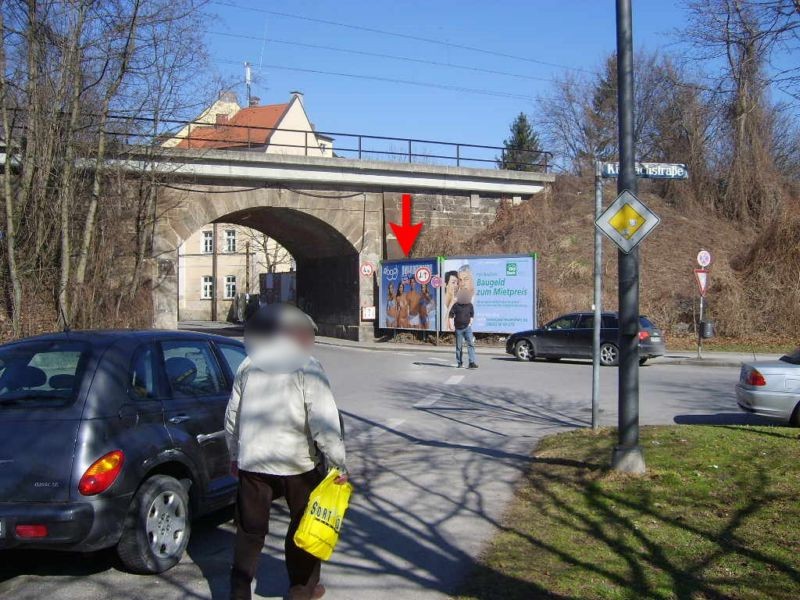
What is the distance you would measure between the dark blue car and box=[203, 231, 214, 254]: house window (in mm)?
60449

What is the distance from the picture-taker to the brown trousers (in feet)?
14.1

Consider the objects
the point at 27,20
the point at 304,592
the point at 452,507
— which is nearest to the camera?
the point at 304,592

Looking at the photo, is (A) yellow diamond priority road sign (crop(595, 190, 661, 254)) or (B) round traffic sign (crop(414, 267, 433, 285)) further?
(B) round traffic sign (crop(414, 267, 433, 285))

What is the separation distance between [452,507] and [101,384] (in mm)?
3122

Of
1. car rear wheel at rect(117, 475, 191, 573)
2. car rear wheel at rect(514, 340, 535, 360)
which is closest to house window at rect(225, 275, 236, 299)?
car rear wheel at rect(514, 340, 535, 360)

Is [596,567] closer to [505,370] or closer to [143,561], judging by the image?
[143,561]

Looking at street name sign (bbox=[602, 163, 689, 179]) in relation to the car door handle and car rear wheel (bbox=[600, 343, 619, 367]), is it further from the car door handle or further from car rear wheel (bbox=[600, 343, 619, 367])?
car rear wheel (bbox=[600, 343, 619, 367])

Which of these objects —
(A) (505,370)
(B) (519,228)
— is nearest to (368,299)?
(B) (519,228)

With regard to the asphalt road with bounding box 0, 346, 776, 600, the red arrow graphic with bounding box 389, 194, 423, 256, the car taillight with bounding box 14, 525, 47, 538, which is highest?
the red arrow graphic with bounding box 389, 194, 423, 256

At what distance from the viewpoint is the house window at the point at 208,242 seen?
213ft

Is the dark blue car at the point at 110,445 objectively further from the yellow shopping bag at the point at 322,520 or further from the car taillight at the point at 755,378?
the car taillight at the point at 755,378

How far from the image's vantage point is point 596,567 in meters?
4.97

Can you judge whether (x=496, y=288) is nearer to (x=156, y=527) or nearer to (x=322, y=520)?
(x=156, y=527)

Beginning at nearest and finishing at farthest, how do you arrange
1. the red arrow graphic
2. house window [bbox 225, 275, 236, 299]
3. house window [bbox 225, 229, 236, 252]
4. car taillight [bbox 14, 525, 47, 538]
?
car taillight [bbox 14, 525, 47, 538]
the red arrow graphic
house window [bbox 225, 229, 236, 252]
house window [bbox 225, 275, 236, 299]
